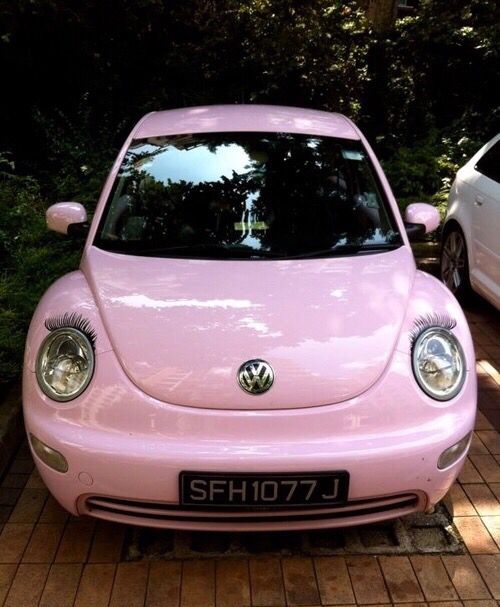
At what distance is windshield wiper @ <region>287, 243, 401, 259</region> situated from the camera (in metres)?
2.97

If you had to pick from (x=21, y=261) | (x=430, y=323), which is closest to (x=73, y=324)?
(x=430, y=323)

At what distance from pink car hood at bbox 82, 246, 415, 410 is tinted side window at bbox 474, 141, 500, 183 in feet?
7.27

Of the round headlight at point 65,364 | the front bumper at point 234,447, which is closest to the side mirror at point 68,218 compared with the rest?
the round headlight at point 65,364

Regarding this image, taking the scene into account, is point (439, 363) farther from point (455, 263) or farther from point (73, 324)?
point (455, 263)

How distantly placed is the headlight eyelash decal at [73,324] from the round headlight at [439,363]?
→ 1190 mm

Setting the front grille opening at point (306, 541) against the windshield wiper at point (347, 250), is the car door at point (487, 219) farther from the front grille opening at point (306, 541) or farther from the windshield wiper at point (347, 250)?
the front grille opening at point (306, 541)

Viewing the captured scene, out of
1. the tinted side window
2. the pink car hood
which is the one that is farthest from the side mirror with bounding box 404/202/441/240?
the tinted side window

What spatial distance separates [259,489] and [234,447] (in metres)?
0.16

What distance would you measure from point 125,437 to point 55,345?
1.59 ft

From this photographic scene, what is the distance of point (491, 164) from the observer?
15.8ft


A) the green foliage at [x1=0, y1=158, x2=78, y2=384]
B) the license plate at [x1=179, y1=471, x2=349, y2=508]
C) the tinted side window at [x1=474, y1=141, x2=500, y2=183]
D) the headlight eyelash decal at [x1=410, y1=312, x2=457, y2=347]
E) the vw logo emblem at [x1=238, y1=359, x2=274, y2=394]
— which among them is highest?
the vw logo emblem at [x1=238, y1=359, x2=274, y2=394]

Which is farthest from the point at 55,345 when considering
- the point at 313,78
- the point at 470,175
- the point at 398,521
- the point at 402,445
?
the point at 313,78

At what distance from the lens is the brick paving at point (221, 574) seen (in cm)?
236

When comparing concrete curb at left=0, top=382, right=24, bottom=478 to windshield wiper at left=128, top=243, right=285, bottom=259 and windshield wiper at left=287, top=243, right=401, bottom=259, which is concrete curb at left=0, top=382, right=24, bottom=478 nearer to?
windshield wiper at left=128, top=243, right=285, bottom=259
